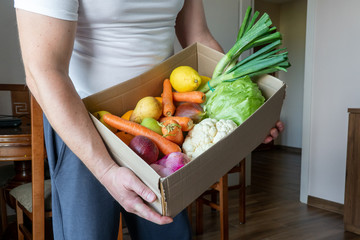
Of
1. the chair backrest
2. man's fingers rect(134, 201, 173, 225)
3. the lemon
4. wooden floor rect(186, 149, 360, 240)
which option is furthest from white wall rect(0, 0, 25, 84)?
man's fingers rect(134, 201, 173, 225)

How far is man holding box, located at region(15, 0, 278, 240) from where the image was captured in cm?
55

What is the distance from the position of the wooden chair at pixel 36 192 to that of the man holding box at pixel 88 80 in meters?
0.54

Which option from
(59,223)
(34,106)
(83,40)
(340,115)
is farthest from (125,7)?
(340,115)

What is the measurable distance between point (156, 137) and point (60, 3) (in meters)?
0.32

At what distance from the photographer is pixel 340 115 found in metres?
2.69

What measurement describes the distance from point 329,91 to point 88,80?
8.45 ft

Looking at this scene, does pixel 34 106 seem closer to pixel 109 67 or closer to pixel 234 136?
pixel 109 67

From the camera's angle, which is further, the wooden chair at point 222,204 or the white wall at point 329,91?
the white wall at point 329,91

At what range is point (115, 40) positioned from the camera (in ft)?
2.38

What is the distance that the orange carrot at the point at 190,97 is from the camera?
786mm

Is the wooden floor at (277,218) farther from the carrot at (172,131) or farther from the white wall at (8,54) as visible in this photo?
the carrot at (172,131)

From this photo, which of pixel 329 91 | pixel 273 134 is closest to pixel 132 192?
pixel 273 134

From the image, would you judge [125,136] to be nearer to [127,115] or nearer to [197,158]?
[127,115]

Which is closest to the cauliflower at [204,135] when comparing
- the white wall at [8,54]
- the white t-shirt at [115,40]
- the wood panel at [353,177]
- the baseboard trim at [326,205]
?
the white t-shirt at [115,40]
